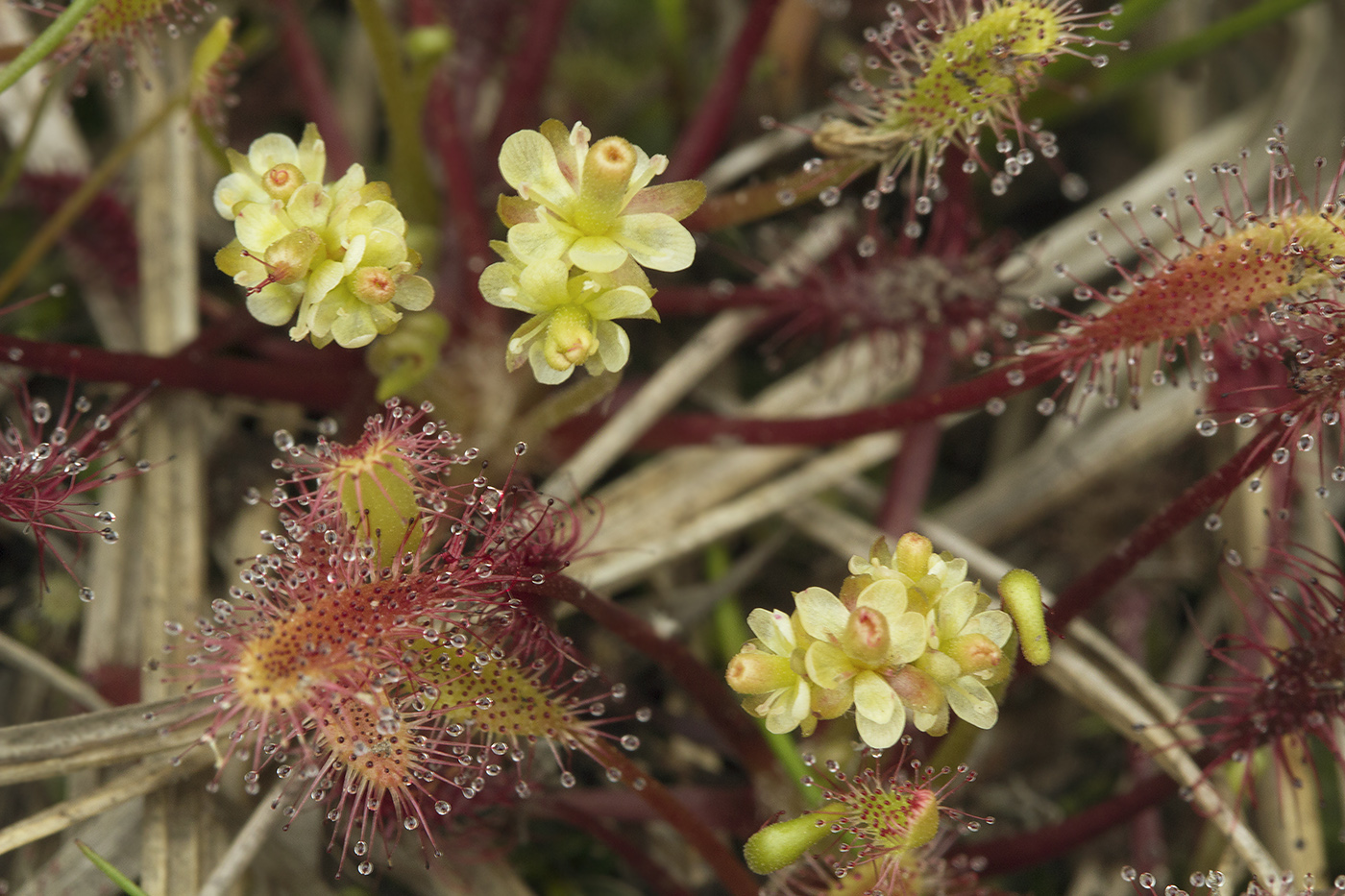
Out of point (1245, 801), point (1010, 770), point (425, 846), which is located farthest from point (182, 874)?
point (1245, 801)

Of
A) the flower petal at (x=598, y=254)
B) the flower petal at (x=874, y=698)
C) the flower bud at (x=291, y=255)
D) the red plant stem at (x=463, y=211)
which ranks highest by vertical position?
the red plant stem at (x=463, y=211)

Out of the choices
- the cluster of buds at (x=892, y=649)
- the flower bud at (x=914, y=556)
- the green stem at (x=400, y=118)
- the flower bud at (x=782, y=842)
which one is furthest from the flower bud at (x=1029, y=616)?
the green stem at (x=400, y=118)

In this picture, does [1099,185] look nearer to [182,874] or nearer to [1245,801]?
[1245,801]

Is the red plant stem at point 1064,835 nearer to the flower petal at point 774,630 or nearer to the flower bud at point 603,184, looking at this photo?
the flower petal at point 774,630

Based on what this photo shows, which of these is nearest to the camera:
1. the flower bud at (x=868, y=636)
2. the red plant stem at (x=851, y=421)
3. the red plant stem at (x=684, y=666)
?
the flower bud at (x=868, y=636)

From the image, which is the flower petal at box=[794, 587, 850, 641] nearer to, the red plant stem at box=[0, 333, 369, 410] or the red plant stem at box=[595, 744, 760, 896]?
the red plant stem at box=[595, 744, 760, 896]

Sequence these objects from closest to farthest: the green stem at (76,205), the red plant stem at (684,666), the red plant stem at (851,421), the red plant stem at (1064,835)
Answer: the red plant stem at (684,666), the red plant stem at (851,421), the red plant stem at (1064,835), the green stem at (76,205)
